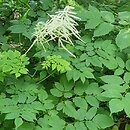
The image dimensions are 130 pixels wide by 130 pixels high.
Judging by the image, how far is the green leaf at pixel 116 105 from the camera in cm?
162

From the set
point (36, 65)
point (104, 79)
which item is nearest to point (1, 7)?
point (36, 65)

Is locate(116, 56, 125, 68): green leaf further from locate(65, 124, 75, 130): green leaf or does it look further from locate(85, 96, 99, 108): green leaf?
locate(65, 124, 75, 130): green leaf

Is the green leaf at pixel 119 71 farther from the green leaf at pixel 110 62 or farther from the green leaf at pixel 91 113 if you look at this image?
the green leaf at pixel 91 113

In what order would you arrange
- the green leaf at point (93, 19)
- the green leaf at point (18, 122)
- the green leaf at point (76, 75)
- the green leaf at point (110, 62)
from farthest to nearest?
the green leaf at point (93, 19) → the green leaf at point (110, 62) → the green leaf at point (76, 75) → the green leaf at point (18, 122)

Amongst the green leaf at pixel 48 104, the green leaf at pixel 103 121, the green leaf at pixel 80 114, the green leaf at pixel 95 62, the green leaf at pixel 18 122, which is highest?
the green leaf at pixel 95 62

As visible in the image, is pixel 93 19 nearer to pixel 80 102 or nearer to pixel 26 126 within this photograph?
pixel 80 102

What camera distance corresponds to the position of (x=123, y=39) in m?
1.89

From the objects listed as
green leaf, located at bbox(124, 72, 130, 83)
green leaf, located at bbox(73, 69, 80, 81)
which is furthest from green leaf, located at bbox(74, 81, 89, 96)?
green leaf, located at bbox(124, 72, 130, 83)


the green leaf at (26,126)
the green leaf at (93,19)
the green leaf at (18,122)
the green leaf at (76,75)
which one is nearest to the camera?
the green leaf at (18,122)

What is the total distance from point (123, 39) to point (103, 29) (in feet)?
0.45

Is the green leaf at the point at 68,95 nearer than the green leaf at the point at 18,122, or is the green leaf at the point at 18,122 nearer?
the green leaf at the point at 18,122

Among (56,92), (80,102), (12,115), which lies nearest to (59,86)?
(56,92)

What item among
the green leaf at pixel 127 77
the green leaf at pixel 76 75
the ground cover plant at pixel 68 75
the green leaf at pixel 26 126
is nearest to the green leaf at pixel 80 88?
the ground cover plant at pixel 68 75

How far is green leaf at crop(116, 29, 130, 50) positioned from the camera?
6.15 ft
